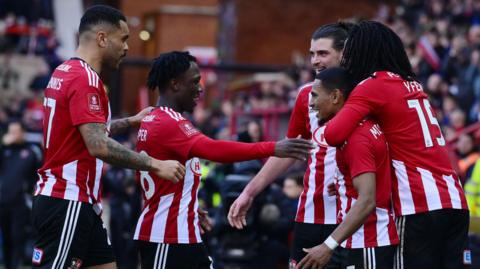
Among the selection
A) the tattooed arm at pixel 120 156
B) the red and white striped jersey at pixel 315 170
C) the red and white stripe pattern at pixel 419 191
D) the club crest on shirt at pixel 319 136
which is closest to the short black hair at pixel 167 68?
the tattooed arm at pixel 120 156

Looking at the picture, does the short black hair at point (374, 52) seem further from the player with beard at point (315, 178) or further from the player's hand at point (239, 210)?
the player's hand at point (239, 210)

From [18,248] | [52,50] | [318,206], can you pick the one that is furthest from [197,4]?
[318,206]

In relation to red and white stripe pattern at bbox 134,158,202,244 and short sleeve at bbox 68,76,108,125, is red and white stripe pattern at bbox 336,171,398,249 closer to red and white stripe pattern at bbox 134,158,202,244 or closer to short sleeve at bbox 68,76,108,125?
red and white stripe pattern at bbox 134,158,202,244

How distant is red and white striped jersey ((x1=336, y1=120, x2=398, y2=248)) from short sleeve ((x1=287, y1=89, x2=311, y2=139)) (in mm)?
1151

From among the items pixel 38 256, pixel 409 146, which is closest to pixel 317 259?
pixel 409 146

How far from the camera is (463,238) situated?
20.2 ft

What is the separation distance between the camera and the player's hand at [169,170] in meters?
6.20

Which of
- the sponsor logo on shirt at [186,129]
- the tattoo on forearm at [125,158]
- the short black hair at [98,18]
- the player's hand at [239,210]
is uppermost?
the short black hair at [98,18]

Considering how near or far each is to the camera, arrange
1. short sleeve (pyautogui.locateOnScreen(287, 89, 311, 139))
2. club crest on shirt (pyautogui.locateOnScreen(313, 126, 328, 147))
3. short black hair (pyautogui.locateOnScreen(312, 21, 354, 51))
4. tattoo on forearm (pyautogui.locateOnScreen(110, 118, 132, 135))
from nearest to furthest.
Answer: short black hair (pyautogui.locateOnScreen(312, 21, 354, 51)) < club crest on shirt (pyautogui.locateOnScreen(313, 126, 328, 147)) < short sleeve (pyautogui.locateOnScreen(287, 89, 311, 139)) < tattoo on forearm (pyautogui.locateOnScreen(110, 118, 132, 135))

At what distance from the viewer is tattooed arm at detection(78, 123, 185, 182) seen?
621 centimetres

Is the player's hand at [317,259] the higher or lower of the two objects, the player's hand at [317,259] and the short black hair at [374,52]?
the lower

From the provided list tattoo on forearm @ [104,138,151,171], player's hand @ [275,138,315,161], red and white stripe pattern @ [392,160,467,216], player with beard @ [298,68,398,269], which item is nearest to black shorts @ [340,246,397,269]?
player with beard @ [298,68,398,269]

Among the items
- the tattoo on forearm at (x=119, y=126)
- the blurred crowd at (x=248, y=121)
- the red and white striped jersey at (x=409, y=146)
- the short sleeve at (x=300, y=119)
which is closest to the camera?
the red and white striped jersey at (x=409, y=146)

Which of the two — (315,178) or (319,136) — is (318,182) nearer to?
(315,178)
